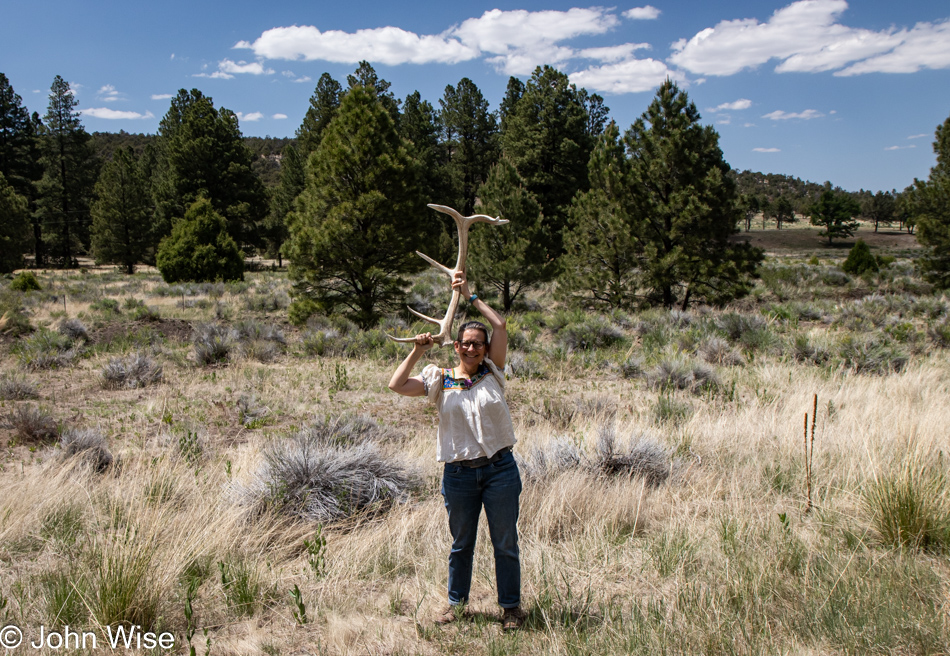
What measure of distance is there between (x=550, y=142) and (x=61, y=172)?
137ft

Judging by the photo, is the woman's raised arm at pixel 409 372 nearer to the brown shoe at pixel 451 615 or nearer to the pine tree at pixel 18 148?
the brown shoe at pixel 451 615

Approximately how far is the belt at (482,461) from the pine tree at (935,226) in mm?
23318

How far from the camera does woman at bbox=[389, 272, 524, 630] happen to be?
2865 mm

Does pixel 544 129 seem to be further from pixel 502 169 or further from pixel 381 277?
pixel 381 277

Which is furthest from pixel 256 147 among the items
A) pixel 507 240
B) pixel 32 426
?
pixel 32 426

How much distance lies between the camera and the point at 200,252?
25.8 meters

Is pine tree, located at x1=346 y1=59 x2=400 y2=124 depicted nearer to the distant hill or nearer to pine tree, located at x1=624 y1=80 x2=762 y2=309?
pine tree, located at x1=624 y1=80 x2=762 y2=309

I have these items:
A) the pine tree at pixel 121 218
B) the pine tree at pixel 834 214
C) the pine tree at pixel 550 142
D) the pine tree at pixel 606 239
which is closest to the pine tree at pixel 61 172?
the pine tree at pixel 121 218

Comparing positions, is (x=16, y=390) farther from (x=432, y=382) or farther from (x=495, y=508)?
(x=495, y=508)

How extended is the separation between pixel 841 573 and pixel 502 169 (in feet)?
56.6

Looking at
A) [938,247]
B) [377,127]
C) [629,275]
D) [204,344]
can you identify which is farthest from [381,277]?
[938,247]

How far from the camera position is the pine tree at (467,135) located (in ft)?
123

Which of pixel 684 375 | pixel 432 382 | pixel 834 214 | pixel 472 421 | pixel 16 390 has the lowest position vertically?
pixel 16 390

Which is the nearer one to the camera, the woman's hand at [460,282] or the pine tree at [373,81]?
the woman's hand at [460,282]
